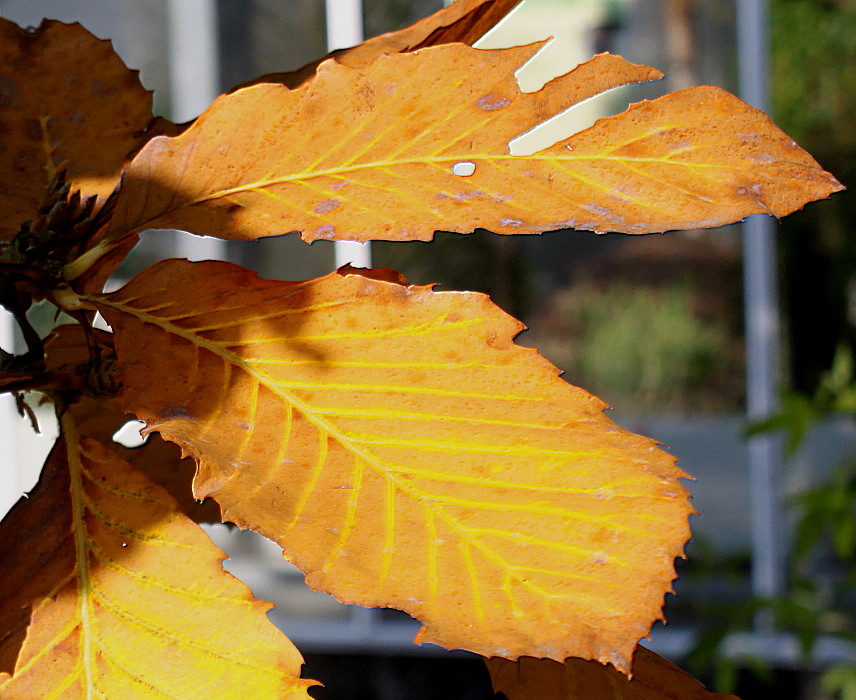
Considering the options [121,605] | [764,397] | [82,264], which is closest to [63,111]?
[82,264]

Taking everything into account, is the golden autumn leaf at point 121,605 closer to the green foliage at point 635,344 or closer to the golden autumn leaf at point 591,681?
the golden autumn leaf at point 591,681

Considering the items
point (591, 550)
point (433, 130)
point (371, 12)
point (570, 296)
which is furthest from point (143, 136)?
point (570, 296)

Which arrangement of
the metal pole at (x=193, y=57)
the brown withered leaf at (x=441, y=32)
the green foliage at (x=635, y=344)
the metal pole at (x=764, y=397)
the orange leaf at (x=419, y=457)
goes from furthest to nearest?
the green foliage at (x=635, y=344) < the metal pole at (x=764, y=397) < the metal pole at (x=193, y=57) < the brown withered leaf at (x=441, y=32) < the orange leaf at (x=419, y=457)

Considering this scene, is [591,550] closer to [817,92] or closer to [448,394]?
[448,394]

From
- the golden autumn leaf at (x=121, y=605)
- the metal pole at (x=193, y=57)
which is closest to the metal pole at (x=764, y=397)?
the metal pole at (x=193, y=57)

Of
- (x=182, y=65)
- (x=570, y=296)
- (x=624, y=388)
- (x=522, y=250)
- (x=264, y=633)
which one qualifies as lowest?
(x=624, y=388)

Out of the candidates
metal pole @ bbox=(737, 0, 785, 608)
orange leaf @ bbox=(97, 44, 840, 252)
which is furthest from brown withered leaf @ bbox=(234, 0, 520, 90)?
metal pole @ bbox=(737, 0, 785, 608)

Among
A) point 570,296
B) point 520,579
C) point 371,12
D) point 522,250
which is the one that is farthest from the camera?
point 570,296
